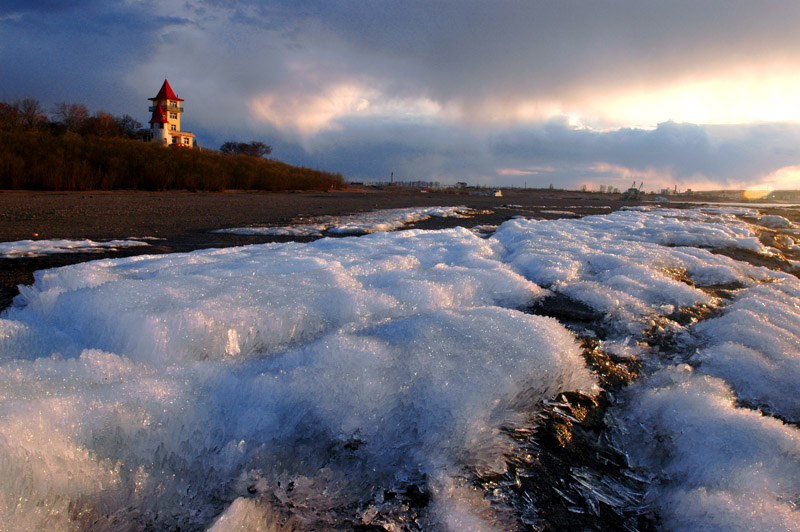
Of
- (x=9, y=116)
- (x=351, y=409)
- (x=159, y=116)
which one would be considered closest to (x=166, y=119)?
(x=159, y=116)

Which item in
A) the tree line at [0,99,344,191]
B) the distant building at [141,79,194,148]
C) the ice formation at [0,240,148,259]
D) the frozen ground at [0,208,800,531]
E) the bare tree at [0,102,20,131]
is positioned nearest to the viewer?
the frozen ground at [0,208,800,531]

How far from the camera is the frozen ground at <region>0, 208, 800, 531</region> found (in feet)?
3.40

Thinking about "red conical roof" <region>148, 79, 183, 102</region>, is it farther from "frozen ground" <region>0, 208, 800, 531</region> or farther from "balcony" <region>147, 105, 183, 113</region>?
"frozen ground" <region>0, 208, 800, 531</region>

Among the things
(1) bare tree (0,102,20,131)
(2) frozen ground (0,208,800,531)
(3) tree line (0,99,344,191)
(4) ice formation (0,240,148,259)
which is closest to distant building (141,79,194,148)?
(3) tree line (0,99,344,191)

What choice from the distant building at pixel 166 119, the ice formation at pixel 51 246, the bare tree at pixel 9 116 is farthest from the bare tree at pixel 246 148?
the ice formation at pixel 51 246

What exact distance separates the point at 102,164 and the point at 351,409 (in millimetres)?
26389

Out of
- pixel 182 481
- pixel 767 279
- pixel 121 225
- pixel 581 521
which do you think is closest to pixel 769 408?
pixel 581 521

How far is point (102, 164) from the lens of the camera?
21594 mm

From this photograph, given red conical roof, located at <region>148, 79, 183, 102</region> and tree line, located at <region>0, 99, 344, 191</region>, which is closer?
tree line, located at <region>0, 99, 344, 191</region>

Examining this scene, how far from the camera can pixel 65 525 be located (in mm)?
909

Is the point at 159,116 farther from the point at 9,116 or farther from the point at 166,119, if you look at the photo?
the point at 9,116

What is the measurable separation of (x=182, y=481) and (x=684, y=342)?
2473 mm

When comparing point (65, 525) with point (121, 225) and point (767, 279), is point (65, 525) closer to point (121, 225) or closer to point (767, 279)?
point (767, 279)

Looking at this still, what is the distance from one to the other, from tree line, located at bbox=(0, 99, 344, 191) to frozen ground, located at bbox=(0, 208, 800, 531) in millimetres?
21357
